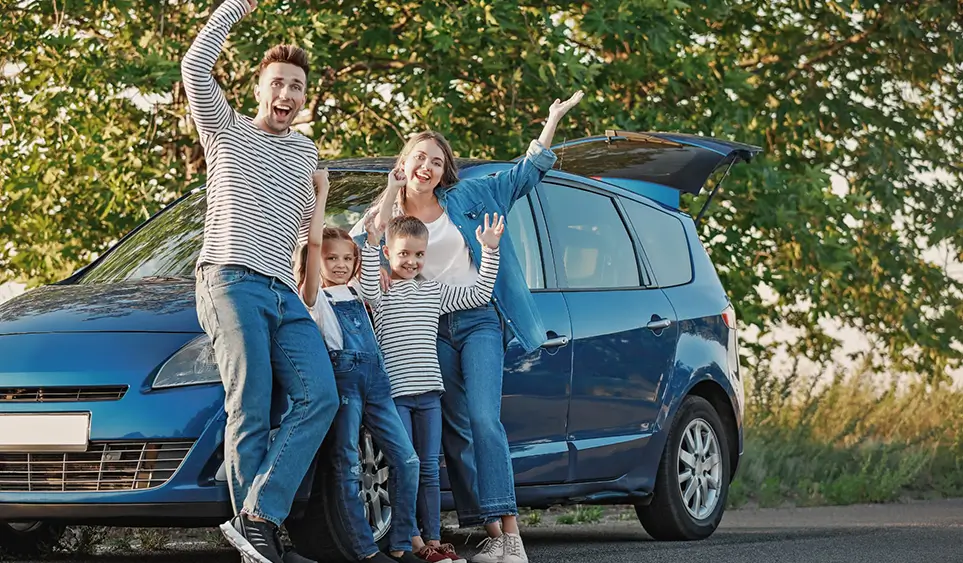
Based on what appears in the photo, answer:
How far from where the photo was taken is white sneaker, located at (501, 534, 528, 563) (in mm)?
6023

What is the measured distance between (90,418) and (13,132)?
7164 millimetres

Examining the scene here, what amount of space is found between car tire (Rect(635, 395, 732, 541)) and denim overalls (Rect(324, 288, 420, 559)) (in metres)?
2.29

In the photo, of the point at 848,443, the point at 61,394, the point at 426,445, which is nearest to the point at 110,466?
the point at 61,394

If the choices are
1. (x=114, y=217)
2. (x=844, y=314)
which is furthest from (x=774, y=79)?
(x=114, y=217)

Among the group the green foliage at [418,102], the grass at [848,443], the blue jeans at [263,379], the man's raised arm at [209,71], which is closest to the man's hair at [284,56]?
the man's raised arm at [209,71]

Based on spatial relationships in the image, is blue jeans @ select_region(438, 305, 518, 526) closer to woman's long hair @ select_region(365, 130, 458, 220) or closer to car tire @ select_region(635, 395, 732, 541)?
woman's long hair @ select_region(365, 130, 458, 220)

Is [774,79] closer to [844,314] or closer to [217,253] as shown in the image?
[844,314]

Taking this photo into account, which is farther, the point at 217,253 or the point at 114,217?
the point at 114,217

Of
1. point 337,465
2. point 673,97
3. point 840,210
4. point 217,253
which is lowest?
point 337,465

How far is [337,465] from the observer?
5.32 metres

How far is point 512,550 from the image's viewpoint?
6035 mm

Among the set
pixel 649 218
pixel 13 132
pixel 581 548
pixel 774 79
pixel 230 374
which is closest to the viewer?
pixel 230 374

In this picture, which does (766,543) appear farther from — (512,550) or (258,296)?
(258,296)

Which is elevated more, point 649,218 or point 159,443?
point 649,218
